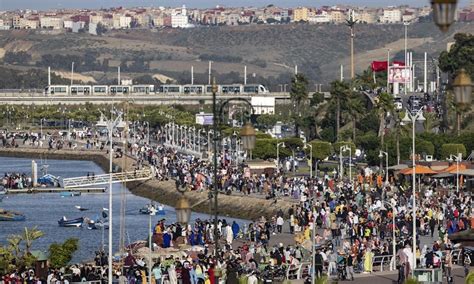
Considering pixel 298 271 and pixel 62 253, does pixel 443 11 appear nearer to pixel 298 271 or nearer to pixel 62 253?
pixel 298 271

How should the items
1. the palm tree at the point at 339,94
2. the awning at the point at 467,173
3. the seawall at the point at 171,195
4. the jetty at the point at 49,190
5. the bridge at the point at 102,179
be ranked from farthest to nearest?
1. the palm tree at the point at 339,94
2. the bridge at the point at 102,179
3. the jetty at the point at 49,190
4. the seawall at the point at 171,195
5. the awning at the point at 467,173

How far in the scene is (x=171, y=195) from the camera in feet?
271

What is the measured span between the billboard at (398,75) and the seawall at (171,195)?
2210 centimetres

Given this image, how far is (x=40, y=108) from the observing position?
7219 inches

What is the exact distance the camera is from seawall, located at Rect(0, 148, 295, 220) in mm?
66125

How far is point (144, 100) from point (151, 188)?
109 metres

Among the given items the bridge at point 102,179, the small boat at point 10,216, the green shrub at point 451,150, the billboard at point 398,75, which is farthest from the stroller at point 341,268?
the billboard at point 398,75

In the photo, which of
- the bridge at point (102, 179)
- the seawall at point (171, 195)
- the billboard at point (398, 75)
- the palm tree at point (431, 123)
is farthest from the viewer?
the billboard at point (398, 75)

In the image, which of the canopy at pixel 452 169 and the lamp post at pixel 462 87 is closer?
the lamp post at pixel 462 87

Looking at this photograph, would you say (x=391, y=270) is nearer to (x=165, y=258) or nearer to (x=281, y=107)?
(x=165, y=258)

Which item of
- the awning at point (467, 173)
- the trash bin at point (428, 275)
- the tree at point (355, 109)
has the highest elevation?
the tree at point (355, 109)

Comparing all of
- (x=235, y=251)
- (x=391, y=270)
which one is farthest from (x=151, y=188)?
(x=391, y=270)

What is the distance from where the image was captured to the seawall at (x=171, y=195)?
6612 centimetres

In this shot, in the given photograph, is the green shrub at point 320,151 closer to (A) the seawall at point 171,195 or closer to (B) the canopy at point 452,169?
(A) the seawall at point 171,195
